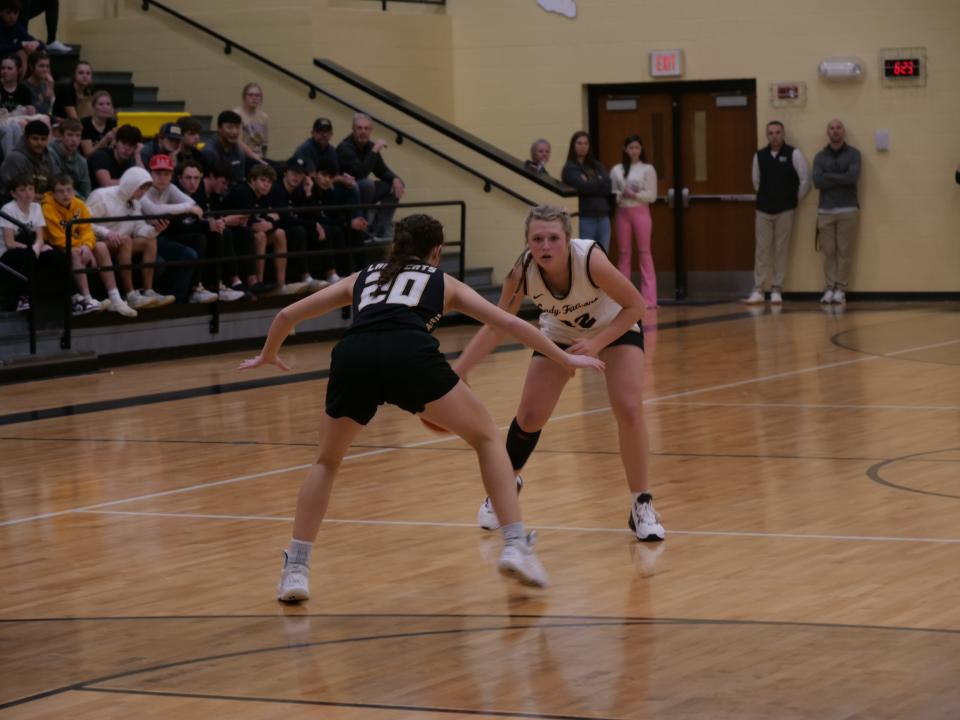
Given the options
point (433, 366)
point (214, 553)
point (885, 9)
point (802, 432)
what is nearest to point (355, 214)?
point (885, 9)

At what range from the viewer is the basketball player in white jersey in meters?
6.98

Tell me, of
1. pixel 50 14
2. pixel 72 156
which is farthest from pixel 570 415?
pixel 50 14

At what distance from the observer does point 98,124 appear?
15484mm

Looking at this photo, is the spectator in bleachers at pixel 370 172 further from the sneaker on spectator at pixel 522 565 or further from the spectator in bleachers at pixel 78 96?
the sneaker on spectator at pixel 522 565

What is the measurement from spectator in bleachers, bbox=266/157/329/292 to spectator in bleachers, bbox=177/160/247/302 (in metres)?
0.51

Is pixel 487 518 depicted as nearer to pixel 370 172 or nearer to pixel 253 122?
pixel 370 172

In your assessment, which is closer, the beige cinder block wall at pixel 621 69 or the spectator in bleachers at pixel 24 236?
the spectator in bleachers at pixel 24 236

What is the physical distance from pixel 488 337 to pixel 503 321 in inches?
38.8

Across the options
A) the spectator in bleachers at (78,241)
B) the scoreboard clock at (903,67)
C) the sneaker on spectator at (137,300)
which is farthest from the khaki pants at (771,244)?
the spectator in bleachers at (78,241)

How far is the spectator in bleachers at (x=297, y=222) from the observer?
15.8 meters

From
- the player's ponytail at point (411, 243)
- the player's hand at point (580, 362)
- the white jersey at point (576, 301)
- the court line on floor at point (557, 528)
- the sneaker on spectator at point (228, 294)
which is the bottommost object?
the court line on floor at point (557, 528)

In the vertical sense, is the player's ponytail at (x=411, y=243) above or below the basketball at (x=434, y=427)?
above

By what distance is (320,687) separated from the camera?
5023 mm

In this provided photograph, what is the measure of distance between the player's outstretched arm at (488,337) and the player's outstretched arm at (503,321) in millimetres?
330
